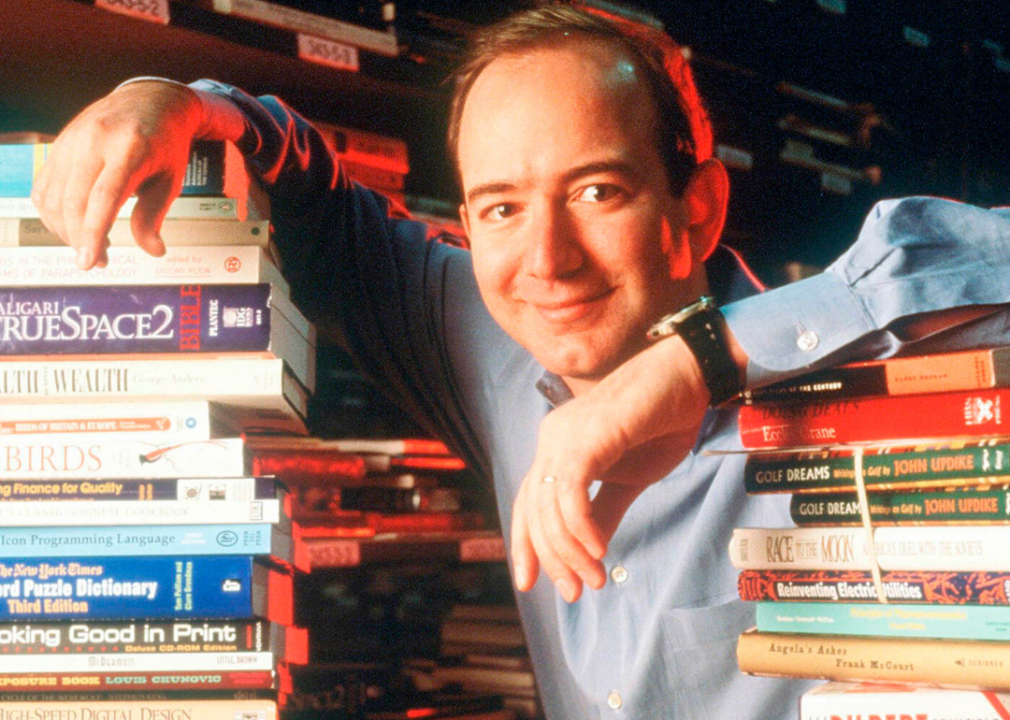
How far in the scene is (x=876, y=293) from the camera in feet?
2.86

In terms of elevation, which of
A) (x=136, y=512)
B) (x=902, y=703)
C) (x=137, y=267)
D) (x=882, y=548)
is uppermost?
(x=137, y=267)

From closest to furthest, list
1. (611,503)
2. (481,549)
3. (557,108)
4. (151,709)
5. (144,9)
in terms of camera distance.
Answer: (611,503) → (151,709) → (557,108) → (144,9) → (481,549)

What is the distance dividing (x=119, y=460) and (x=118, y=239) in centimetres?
22

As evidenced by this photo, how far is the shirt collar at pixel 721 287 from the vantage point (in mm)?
1279

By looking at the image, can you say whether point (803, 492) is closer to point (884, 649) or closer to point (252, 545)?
point (884, 649)

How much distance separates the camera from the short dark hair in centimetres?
117

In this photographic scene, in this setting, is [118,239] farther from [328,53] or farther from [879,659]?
[879,659]

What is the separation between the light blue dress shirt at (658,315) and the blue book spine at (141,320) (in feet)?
0.65

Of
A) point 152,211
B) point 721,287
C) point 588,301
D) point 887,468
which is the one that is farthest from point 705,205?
point 152,211

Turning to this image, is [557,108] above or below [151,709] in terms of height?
above

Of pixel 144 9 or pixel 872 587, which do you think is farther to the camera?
pixel 144 9

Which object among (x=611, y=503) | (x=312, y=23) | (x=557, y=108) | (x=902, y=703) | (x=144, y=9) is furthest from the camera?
(x=312, y=23)

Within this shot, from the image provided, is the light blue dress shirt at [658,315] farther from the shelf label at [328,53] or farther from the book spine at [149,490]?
the book spine at [149,490]

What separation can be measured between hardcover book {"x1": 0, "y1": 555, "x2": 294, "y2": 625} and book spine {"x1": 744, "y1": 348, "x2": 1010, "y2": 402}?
1.69ft
